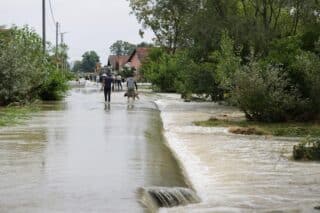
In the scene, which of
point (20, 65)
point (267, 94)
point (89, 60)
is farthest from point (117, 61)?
point (267, 94)

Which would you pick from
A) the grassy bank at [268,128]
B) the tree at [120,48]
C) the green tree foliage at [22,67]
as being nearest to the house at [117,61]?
the tree at [120,48]

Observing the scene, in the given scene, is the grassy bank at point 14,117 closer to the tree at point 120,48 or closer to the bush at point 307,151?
the bush at point 307,151

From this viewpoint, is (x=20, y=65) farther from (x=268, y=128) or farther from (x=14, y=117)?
(x=268, y=128)

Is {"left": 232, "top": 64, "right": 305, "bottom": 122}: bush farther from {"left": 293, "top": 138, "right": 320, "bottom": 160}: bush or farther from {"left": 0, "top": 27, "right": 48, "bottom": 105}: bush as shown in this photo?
{"left": 0, "top": 27, "right": 48, "bottom": 105}: bush

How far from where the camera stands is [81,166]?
1213 centimetres

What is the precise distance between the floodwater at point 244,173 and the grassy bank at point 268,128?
83cm

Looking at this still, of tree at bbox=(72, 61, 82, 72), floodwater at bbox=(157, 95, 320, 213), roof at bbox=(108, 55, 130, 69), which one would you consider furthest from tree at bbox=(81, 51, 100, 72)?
floodwater at bbox=(157, 95, 320, 213)

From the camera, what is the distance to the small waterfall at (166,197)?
31.6ft

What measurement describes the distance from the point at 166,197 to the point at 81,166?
105 inches

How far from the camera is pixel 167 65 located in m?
57.7

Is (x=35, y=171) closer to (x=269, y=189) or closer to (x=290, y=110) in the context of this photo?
(x=269, y=189)

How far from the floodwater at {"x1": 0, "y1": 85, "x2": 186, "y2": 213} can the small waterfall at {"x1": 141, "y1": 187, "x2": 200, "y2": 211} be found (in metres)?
0.19

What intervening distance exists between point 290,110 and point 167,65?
111 feet

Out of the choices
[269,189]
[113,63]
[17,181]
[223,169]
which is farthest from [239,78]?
[113,63]
